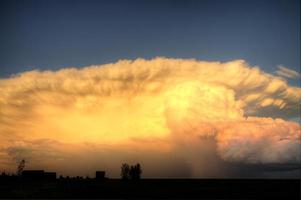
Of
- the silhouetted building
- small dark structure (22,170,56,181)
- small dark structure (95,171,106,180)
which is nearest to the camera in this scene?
small dark structure (22,170,56,181)

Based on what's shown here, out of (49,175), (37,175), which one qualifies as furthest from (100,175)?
(37,175)

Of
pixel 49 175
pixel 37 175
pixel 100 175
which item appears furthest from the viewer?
pixel 100 175

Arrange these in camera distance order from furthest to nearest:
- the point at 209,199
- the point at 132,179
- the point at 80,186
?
the point at 132,179 < the point at 80,186 < the point at 209,199

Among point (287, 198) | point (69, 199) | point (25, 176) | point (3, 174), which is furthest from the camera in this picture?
point (3, 174)

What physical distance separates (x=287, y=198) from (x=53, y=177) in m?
85.4

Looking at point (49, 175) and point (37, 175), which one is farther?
point (49, 175)

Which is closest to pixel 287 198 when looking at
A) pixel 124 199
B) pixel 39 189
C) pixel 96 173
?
pixel 124 199

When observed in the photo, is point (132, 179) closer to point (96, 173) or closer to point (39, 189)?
point (96, 173)

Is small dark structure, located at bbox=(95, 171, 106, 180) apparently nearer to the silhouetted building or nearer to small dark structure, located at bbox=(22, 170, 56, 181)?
the silhouetted building

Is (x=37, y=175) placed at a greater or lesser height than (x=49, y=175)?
greater

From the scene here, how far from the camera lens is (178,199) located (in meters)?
74.5

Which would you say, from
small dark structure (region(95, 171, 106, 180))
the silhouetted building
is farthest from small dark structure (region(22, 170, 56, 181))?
small dark structure (region(95, 171, 106, 180))

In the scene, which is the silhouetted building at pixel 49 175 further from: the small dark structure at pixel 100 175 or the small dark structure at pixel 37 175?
the small dark structure at pixel 100 175

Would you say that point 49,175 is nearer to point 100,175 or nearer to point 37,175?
point 37,175
